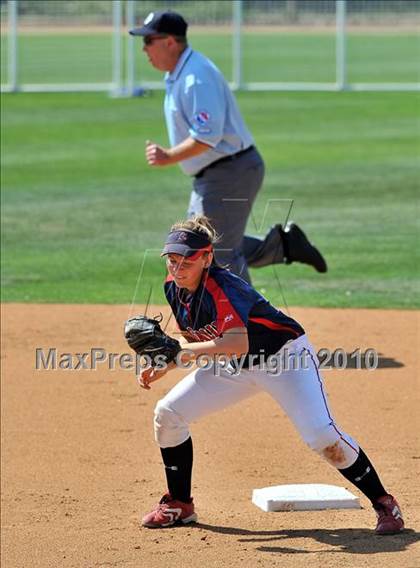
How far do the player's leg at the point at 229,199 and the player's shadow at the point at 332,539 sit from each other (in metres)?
2.69

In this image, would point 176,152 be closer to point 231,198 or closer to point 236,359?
point 231,198

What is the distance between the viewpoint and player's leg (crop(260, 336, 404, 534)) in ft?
17.8

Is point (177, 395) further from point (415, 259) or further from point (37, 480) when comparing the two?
point (415, 259)

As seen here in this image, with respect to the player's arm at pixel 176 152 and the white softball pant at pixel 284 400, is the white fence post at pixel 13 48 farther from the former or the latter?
the white softball pant at pixel 284 400

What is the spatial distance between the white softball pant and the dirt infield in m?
0.46

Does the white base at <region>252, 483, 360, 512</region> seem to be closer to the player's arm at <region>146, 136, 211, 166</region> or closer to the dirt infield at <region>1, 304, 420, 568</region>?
the dirt infield at <region>1, 304, 420, 568</region>

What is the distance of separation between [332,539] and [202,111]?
3399 millimetres

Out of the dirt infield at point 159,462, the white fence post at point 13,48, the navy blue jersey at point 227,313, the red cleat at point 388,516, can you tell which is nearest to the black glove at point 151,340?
the navy blue jersey at point 227,313

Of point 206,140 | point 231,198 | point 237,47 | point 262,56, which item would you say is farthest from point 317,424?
point 262,56

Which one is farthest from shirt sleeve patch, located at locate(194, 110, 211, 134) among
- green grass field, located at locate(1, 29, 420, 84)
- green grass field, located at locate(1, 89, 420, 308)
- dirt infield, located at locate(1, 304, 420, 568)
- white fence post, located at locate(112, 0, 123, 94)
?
green grass field, located at locate(1, 29, 420, 84)

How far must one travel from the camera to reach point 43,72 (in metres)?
29.9

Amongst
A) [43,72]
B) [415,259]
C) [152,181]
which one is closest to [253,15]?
[43,72]

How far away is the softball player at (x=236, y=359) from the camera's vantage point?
5.26 metres

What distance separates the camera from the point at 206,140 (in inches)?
317
